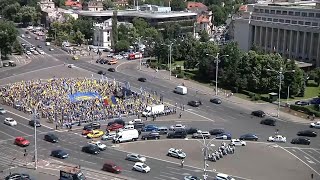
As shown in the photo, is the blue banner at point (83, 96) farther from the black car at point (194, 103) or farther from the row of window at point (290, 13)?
the row of window at point (290, 13)

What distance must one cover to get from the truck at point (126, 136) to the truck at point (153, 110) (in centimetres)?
992

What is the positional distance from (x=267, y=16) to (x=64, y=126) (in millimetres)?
68942

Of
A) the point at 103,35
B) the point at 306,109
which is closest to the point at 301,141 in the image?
the point at 306,109

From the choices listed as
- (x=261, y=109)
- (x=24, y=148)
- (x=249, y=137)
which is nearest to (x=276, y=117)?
(x=261, y=109)

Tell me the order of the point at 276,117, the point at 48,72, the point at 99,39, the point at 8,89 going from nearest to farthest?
the point at 276,117, the point at 8,89, the point at 48,72, the point at 99,39

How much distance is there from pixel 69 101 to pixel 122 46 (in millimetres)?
51904

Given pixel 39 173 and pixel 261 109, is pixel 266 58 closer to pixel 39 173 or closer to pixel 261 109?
pixel 261 109

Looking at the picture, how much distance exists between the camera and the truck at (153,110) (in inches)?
2692

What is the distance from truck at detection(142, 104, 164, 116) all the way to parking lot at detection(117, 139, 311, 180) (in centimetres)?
1056

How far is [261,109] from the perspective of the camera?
74.4 m

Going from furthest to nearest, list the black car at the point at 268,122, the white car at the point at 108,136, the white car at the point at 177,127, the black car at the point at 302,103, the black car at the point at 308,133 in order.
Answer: the black car at the point at 302,103 → the black car at the point at 268,122 → the white car at the point at 177,127 → the black car at the point at 308,133 → the white car at the point at 108,136

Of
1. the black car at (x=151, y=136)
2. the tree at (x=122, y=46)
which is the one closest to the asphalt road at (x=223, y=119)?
the black car at (x=151, y=136)

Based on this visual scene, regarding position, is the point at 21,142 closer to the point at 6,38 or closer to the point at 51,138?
the point at 51,138

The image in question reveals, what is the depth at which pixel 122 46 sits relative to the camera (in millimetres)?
122062
